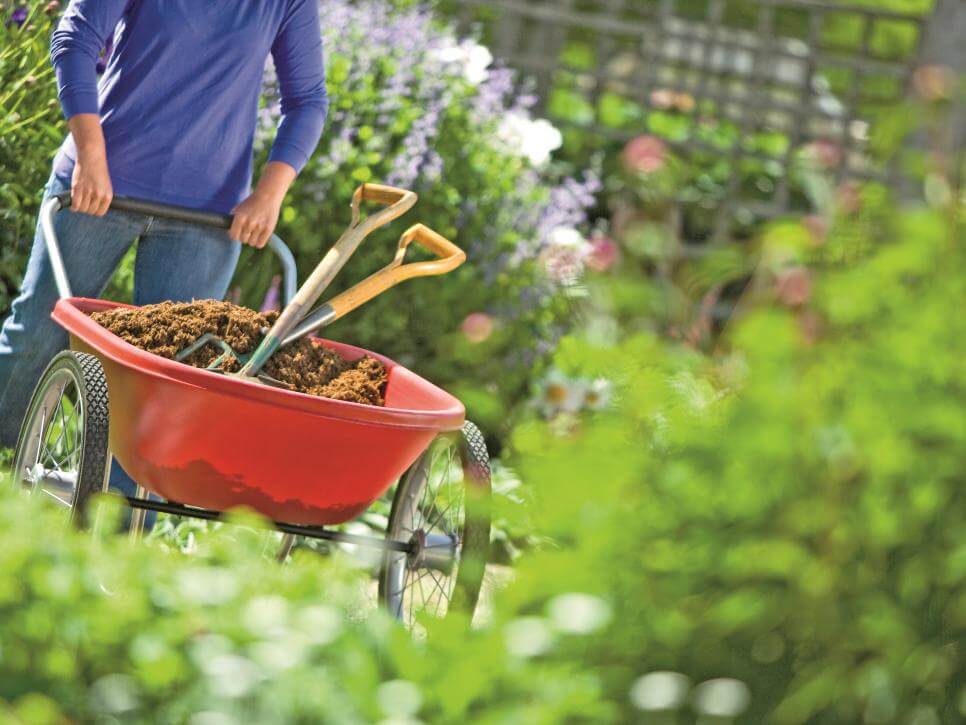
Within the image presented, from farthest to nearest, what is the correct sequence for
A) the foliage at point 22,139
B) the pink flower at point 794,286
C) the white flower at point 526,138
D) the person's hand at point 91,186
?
the white flower at point 526,138 < the foliage at point 22,139 < the person's hand at point 91,186 < the pink flower at point 794,286

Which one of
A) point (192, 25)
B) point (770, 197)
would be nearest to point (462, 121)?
point (192, 25)

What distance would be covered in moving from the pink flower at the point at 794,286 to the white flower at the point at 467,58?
374cm

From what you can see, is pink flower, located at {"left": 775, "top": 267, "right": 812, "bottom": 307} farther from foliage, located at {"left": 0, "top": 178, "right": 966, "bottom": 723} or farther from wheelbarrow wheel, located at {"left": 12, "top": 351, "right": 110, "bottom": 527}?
wheelbarrow wheel, located at {"left": 12, "top": 351, "right": 110, "bottom": 527}

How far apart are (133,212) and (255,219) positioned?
10.0 inches

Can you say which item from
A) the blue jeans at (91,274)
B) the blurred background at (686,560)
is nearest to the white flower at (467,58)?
the blue jeans at (91,274)

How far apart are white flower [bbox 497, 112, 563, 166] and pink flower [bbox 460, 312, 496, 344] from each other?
2.64 ft

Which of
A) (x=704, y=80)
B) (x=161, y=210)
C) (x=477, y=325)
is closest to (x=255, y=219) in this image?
(x=161, y=210)

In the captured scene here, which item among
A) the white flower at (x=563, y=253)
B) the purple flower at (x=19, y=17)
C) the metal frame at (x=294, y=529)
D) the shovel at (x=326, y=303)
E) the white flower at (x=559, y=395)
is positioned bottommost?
the white flower at (x=559, y=395)

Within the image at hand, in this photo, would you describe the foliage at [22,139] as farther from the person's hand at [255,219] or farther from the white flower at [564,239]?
the white flower at [564,239]

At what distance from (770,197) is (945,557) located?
957 cm

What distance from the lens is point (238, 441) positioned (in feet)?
7.55

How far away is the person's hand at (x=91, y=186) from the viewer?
9.21 ft

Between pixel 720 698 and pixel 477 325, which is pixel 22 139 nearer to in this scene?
pixel 477 325

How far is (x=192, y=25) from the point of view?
2.96 m
